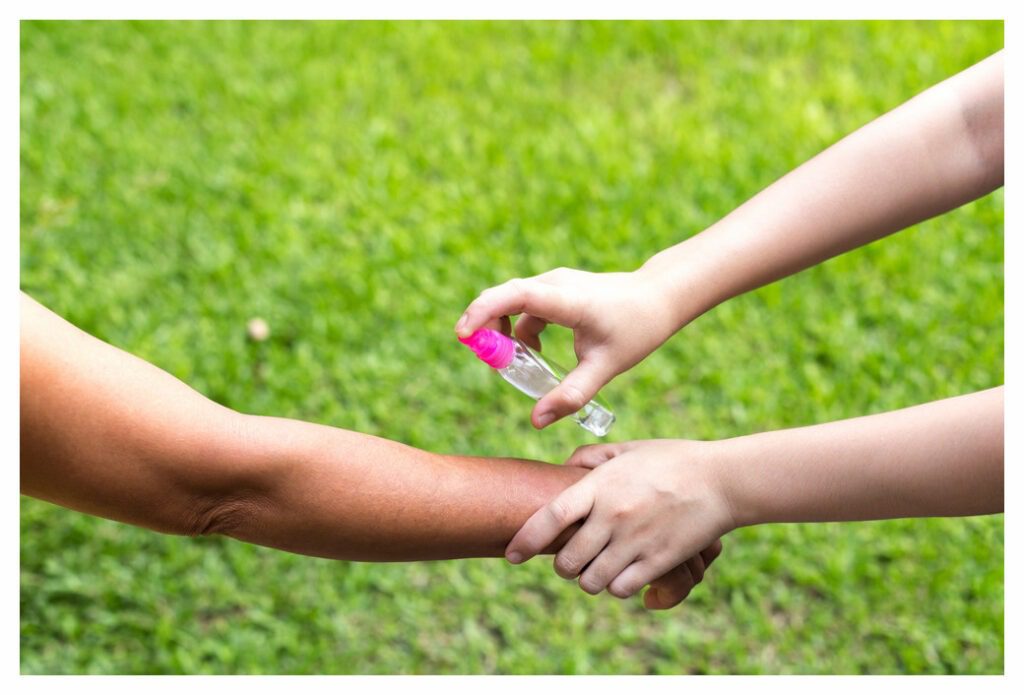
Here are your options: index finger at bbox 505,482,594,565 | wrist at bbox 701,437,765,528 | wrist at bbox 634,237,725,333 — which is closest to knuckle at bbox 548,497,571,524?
index finger at bbox 505,482,594,565

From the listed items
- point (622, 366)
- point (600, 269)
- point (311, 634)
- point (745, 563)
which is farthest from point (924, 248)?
point (311, 634)

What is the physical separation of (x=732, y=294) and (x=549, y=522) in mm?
554

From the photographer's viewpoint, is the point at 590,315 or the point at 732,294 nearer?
the point at 590,315

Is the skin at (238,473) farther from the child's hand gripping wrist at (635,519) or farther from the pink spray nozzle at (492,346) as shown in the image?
the pink spray nozzle at (492,346)

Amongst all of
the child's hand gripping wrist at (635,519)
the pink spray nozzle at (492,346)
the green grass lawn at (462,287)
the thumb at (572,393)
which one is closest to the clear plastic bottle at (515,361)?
the pink spray nozzle at (492,346)

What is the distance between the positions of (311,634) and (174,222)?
1631mm

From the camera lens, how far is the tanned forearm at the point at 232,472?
5.34 feet

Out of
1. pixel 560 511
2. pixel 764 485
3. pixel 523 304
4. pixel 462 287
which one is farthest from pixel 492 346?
pixel 462 287

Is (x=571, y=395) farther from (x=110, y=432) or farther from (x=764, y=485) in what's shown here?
(x=110, y=432)

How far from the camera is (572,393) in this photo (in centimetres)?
187

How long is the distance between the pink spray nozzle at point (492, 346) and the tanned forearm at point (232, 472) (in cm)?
21

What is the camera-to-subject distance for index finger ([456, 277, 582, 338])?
1.78 meters

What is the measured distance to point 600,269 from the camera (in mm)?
3479

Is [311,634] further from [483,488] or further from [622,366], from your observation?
[622,366]
